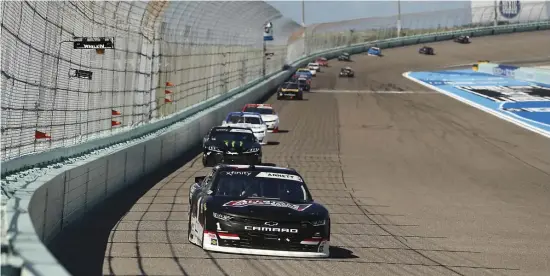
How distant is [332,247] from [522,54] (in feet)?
274

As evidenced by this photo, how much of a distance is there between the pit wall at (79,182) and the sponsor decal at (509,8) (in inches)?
3637

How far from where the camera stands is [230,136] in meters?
23.3

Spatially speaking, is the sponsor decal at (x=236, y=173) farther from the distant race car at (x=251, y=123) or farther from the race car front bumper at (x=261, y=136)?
the race car front bumper at (x=261, y=136)

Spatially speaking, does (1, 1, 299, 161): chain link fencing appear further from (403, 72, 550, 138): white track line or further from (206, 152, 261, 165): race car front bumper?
(403, 72, 550, 138): white track line

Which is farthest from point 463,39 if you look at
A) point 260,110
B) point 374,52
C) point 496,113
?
point 260,110

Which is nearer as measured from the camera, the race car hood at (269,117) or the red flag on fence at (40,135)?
the red flag on fence at (40,135)

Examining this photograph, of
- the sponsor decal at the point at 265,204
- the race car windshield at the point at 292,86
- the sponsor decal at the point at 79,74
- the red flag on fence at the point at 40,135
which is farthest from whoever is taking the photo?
the race car windshield at the point at 292,86

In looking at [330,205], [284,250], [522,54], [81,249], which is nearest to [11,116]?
[81,249]

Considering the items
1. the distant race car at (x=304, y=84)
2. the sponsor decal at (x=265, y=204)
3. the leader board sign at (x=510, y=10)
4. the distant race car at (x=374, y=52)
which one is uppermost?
the leader board sign at (x=510, y=10)

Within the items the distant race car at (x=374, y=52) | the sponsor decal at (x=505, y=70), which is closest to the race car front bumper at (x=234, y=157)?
the sponsor decal at (x=505, y=70)

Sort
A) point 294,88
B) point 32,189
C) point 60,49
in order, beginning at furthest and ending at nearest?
point 294,88, point 60,49, point 32,189

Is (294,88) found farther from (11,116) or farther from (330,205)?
(11,116)

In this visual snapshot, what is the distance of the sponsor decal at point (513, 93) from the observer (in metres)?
47.9

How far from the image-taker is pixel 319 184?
66.4ft
